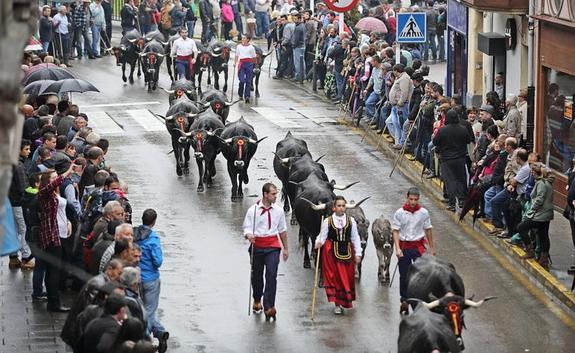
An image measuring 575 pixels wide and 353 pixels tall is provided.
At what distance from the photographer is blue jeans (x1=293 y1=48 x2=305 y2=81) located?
41.3 meters

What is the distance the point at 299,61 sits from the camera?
41.4m

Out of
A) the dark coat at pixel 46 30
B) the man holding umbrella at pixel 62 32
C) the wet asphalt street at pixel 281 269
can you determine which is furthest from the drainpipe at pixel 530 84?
the man holding umbrella at pixel 62 32

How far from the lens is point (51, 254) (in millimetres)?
18469

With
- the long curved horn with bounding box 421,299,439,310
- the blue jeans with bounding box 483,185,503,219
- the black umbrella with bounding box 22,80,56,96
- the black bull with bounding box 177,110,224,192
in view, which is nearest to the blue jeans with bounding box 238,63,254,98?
the black bull with bounding box 177,110,224,192

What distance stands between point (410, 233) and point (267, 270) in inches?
70.4

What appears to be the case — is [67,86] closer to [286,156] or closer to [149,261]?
[286,156]

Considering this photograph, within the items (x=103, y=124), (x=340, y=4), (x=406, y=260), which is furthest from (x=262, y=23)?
(x=406, y=260)

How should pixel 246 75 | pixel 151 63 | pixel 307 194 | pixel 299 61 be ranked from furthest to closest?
pixel 299 61 → pixel 151 63 → pixel 246 75 → pixel 307 194

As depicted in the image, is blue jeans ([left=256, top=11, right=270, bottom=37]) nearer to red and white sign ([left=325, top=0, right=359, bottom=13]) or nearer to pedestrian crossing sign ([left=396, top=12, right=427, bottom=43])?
red and white sign ([left=325, top=0, right=359, bottom=13])

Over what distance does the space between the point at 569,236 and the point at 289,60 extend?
20.5m

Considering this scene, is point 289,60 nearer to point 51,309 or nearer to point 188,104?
point 188,104

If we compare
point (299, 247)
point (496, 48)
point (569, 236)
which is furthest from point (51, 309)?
point (496, 48)

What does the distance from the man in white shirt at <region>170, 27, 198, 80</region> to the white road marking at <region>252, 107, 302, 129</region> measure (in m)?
3.47

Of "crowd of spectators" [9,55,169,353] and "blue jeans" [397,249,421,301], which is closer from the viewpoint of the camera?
"crowd of spectators" [9,55,169,353]
